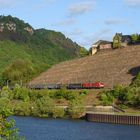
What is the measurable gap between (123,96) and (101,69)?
44399 mm

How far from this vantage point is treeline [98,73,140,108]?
10606 cm

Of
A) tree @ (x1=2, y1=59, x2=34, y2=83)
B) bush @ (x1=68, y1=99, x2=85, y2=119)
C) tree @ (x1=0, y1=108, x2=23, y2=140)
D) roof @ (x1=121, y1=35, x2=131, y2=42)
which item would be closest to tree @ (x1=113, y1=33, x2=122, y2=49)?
roof @ (x1=121, y1=35, x2=131, y2=42)

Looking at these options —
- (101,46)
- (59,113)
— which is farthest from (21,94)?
(101,46)

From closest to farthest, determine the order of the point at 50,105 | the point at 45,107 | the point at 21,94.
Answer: the point at 50,105, the point at 45,107, the point at 21,94

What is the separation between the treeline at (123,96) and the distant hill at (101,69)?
44.2ft

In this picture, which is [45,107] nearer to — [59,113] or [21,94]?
[59,113]

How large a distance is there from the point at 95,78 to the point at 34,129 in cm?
7253

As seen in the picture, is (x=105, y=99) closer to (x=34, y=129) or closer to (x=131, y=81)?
(x=131, y=81)

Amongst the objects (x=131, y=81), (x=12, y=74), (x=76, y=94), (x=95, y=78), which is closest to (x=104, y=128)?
(x=76, y=94)

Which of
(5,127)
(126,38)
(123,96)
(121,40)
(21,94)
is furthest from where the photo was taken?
(126,38)

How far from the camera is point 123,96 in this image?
369 feet

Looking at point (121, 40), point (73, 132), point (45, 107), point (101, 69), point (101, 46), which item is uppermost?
point (121, 40)

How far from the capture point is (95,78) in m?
149

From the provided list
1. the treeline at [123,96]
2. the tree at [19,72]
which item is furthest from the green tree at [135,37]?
the treeline at [123,96]
